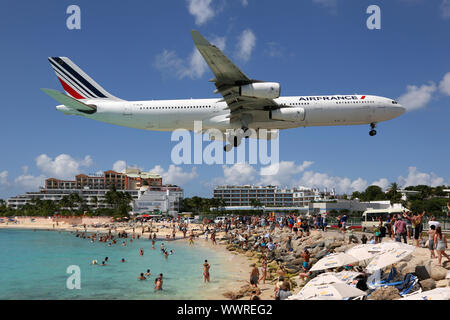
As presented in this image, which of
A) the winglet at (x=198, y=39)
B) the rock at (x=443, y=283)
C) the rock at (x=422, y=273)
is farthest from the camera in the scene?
the winglet at (x=198, y=39)

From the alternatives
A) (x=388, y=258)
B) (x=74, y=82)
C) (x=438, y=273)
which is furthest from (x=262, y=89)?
(x=74, y=82)

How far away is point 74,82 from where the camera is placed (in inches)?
1369

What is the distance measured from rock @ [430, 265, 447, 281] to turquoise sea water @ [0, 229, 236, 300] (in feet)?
48.9

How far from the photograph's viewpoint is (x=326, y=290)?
541 inches

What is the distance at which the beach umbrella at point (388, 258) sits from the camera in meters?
15.2

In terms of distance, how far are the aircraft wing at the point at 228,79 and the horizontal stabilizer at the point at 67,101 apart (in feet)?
34.8

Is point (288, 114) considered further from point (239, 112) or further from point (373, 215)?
point (373, 215)

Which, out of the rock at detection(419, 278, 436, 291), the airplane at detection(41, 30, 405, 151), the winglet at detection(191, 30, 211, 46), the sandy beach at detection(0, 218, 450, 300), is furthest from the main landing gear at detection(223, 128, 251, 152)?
the rock at detection(419, 278, 436, 291)

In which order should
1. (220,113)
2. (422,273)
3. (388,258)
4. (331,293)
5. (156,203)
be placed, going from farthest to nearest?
1. (156,203)
2. (220,113)
3. (422,273)
4. (388,258)
5. (331,293)

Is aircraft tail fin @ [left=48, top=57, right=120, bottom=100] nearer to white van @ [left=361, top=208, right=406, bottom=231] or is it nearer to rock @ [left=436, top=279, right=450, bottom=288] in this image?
rock @ [left=436, top=279, right=450, bottom=288]

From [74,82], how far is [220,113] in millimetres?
14693

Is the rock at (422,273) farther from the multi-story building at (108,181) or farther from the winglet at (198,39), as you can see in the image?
the multi-story building at (108,181)

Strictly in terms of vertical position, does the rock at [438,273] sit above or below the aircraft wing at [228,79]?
below

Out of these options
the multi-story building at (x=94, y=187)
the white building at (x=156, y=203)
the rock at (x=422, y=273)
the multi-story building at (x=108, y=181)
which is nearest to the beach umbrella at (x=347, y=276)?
the rock at (x=422, y=273)
